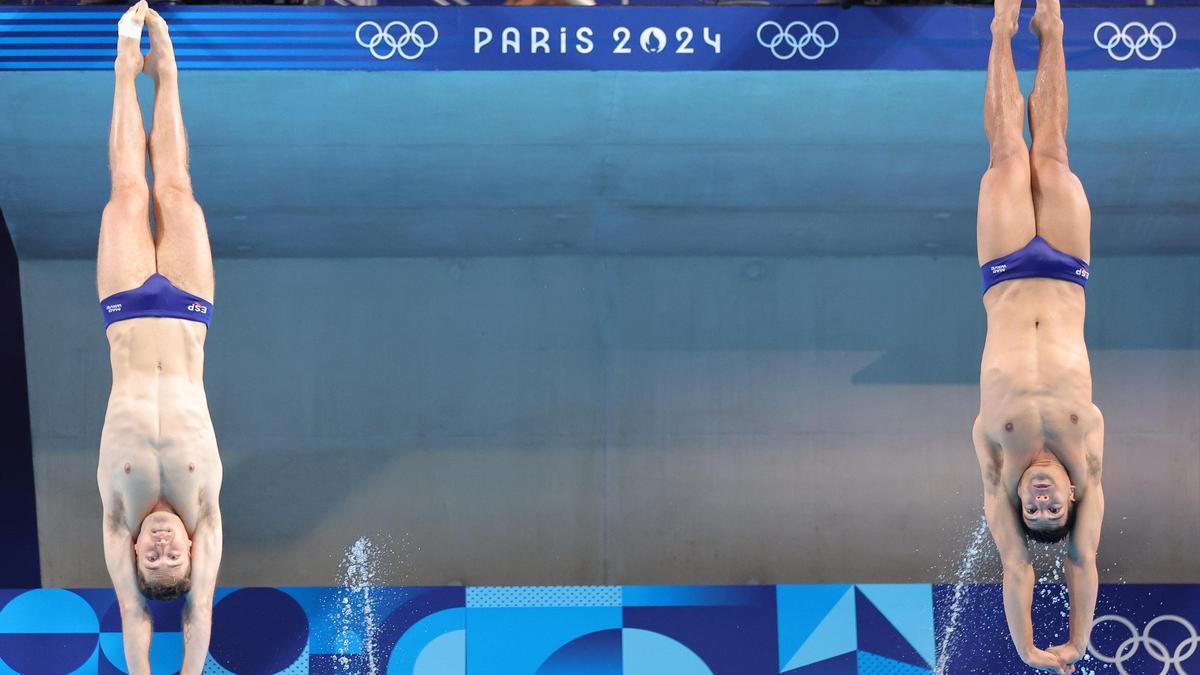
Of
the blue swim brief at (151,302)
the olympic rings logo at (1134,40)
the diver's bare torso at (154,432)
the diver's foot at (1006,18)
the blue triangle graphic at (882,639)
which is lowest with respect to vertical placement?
the blue triangle graphic at (882,639)

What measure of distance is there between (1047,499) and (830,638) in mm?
2097

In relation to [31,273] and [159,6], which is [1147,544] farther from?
[31,273]

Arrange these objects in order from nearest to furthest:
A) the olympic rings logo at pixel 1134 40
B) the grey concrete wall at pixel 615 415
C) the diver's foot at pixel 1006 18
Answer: the diver's foot at pixel 1006 18, the olympic rings logo at pixel 1134 40, the grey concrete wall at pixel 615 415

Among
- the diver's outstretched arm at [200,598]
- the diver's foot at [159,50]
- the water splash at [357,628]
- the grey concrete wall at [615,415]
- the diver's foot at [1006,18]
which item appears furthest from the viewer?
the grey concrete wall at [615,415]

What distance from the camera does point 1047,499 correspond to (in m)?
5.92

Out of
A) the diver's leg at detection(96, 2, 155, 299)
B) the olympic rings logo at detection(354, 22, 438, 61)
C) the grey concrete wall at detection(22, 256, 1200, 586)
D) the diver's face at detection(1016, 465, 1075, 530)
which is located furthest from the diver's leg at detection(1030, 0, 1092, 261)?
the diver's leg at detection(96, 2, 155, 299)

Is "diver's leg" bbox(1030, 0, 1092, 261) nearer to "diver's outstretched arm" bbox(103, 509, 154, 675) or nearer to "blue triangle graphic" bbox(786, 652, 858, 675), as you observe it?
"blue triangle graphic" bbox(786, 652, 858, 675)

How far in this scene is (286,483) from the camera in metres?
9.62

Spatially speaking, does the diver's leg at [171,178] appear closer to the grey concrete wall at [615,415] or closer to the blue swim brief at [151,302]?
the blue swim brief at [151,302]

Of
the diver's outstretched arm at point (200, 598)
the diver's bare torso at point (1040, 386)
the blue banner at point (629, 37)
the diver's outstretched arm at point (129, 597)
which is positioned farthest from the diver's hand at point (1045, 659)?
the diver's outstretched arm at point (129, 597)

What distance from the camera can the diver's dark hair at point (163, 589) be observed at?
234 inches

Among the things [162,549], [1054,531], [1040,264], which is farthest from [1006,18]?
[162,549]

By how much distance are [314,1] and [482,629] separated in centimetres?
361

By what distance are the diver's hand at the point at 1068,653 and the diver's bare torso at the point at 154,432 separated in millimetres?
3841
